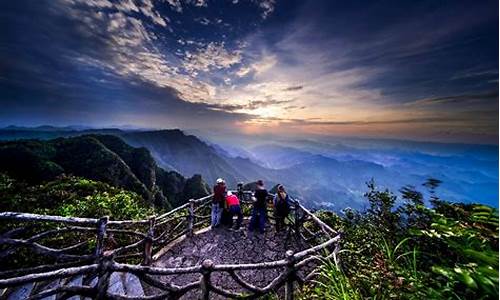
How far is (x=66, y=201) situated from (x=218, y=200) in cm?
809

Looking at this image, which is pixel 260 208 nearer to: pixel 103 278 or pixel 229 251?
pixel 229 251

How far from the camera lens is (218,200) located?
919cm

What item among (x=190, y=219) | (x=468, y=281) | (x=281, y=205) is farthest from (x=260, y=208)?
(x=468, y=281)

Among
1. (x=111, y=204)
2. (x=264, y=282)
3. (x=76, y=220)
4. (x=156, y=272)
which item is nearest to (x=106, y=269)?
(x=156, y=272)

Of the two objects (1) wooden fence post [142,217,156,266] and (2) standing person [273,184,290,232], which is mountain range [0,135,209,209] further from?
(2) standing person [273,184,290,232]

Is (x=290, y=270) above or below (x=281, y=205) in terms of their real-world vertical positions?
above

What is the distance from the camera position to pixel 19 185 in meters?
12.8

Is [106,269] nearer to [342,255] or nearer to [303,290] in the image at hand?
[303,290]

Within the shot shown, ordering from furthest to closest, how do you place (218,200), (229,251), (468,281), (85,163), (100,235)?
(85,163) → (218,200) → (229,251) → (100,235) → (468,281)

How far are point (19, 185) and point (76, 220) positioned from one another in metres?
12.5

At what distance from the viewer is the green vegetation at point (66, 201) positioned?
32.5 feet

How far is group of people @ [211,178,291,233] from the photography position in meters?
8.74

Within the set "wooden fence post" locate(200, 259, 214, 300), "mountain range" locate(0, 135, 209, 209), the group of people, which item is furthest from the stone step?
"mountain range" locate(0, 135, 209, 209)

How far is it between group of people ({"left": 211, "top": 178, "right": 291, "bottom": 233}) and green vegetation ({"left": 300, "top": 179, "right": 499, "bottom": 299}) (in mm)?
3643
